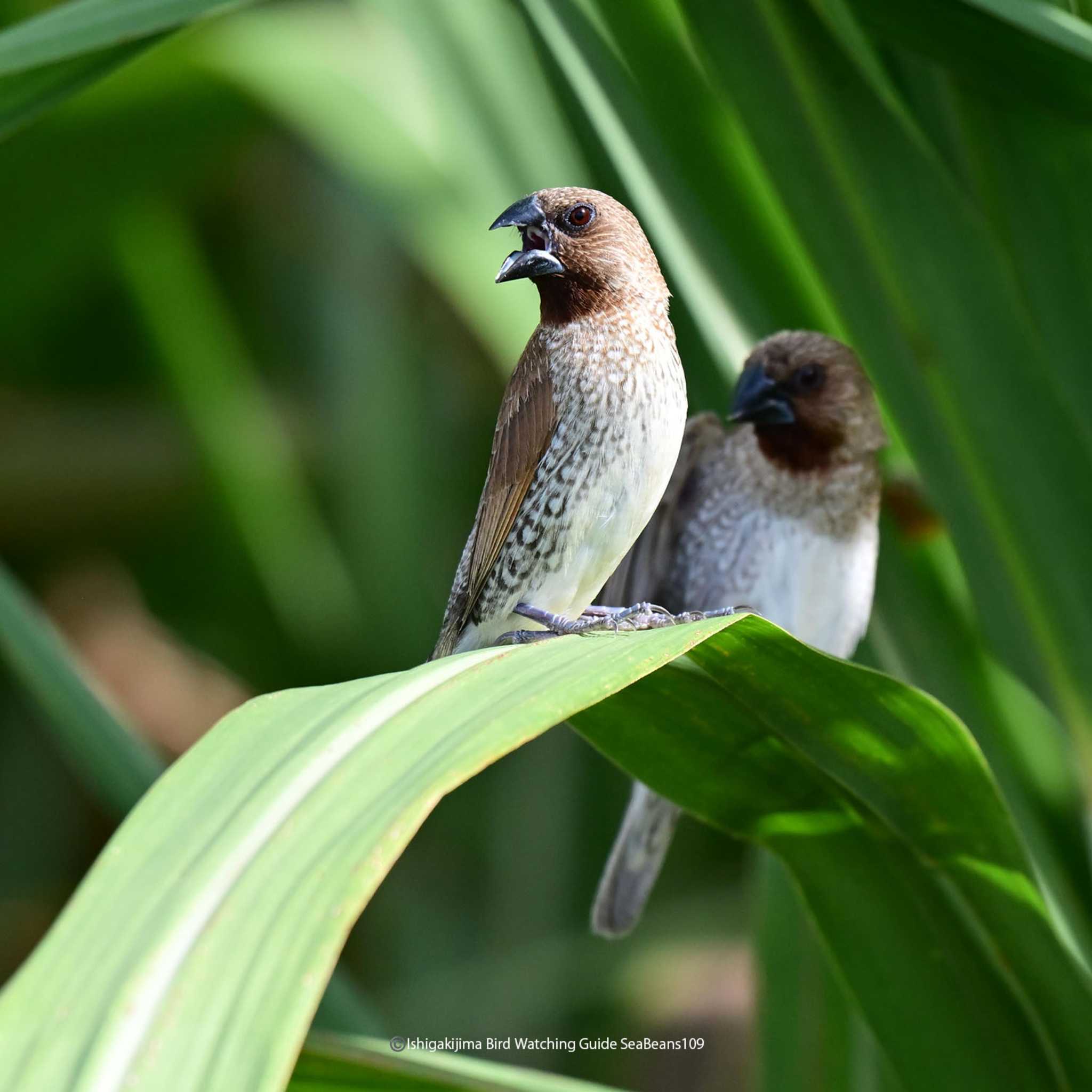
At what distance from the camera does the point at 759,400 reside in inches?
77.2

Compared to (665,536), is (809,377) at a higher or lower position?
higher

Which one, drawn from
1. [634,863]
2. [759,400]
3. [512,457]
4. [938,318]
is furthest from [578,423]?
[634,863]

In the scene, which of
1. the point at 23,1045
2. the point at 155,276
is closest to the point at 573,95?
the point at 23,1045

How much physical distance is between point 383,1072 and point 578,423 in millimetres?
808

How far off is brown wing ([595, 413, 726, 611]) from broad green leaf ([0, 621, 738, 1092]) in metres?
1.52

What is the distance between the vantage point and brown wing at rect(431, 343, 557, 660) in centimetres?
176

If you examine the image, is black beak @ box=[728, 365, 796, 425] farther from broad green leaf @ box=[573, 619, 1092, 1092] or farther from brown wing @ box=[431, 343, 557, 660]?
broad green leaf @ box=[573, 619, 1092, 1092]

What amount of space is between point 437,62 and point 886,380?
2.51ft

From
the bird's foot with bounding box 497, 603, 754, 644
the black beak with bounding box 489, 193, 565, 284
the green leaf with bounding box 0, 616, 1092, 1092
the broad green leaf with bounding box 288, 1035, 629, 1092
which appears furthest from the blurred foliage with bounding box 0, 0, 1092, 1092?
the broad green leaf with bounding box 288, 1035, 629, 1092

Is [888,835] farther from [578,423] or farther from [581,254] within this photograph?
[581,254]

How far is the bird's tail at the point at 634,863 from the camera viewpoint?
221 cm

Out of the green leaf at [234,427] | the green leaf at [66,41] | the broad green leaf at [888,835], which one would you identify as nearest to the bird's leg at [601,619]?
the broad green leaf at [888,835]

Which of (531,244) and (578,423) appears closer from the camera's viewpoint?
(531,244)

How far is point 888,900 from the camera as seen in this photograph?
151 centimetres
